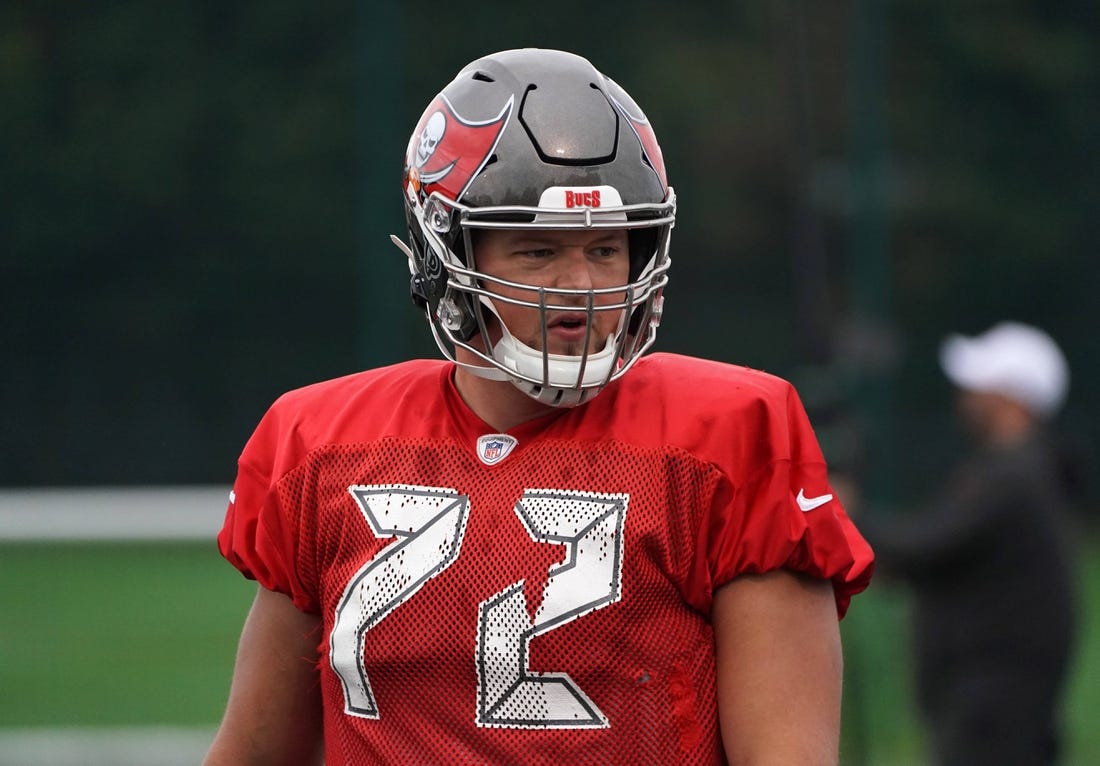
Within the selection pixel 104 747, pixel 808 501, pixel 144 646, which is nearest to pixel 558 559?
pixel 808 501

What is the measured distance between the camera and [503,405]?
2125 millimetres

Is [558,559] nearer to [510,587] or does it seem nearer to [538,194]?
[510,587]

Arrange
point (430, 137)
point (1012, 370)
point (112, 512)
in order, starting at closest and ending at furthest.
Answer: point (430, 137)
point (1012, 370)
point (112, 512)

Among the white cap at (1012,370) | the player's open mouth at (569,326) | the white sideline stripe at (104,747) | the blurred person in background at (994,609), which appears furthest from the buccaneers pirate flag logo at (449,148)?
the white sideline stripe at (104,747)

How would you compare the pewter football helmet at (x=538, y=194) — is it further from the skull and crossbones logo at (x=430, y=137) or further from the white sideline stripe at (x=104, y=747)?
the white sideline stripe at (x=104, y=747)

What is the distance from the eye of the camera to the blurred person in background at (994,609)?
5.70 meters

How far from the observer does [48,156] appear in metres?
6.96

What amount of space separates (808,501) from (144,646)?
8.02 m

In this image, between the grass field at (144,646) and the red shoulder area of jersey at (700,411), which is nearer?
the red shoulder area of jersey at (700,411)

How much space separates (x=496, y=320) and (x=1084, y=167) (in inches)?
292

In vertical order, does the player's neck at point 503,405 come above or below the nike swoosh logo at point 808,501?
above

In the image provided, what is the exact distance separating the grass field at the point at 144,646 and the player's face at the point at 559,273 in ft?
14.5

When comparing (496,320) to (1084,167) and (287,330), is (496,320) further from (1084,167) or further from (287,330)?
(1084,167)

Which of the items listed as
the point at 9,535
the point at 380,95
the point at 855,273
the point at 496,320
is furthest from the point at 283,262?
the point at 496,320
